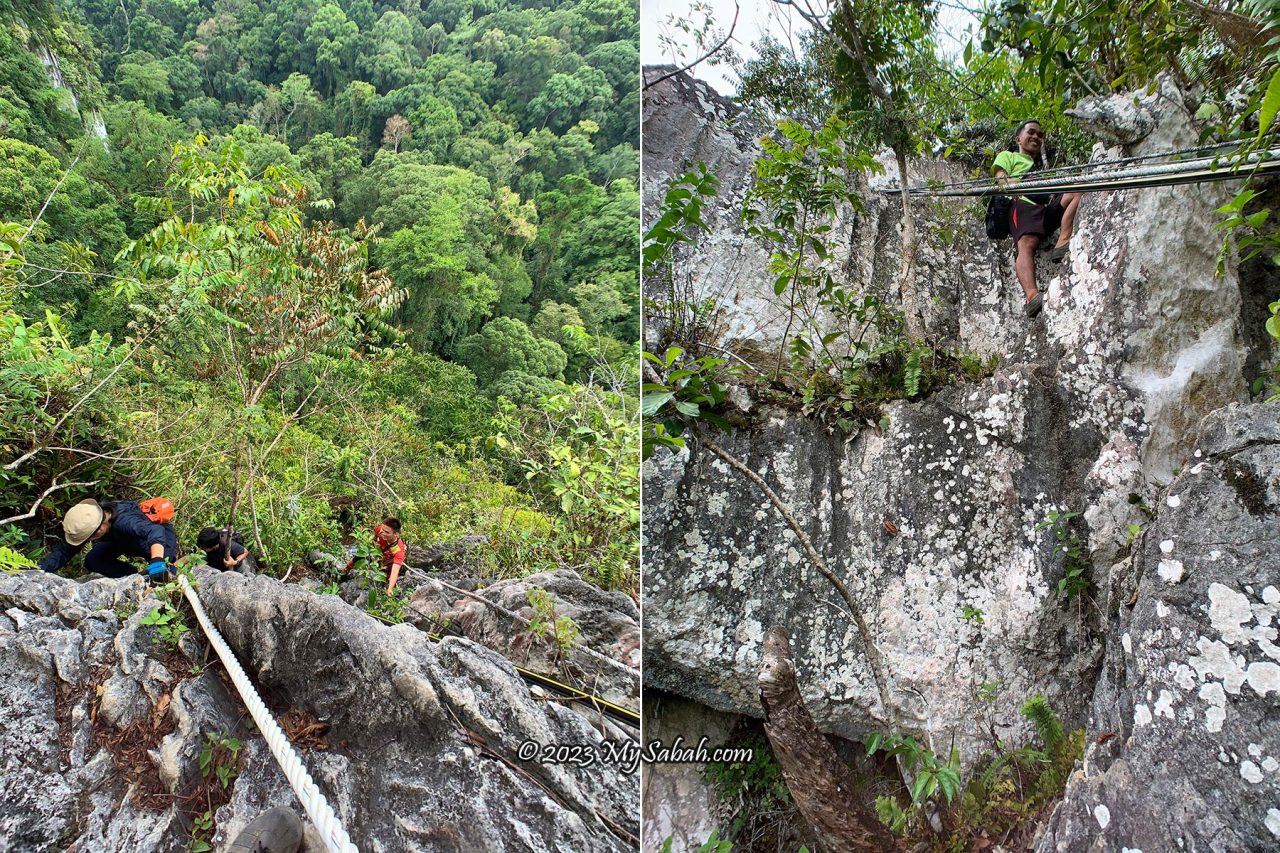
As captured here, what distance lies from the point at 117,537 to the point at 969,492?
2.25m

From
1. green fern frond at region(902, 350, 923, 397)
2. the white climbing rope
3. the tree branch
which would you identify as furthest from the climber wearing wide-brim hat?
green fern frond at region(902, 350, 923, 397)

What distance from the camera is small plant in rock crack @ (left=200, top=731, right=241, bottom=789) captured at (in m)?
1.62

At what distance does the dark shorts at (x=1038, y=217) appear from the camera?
1.85 meters

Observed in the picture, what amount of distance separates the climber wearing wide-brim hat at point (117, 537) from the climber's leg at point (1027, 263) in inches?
95.5

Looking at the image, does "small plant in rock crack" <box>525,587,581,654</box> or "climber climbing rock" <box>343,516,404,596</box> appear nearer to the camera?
"small plant in rock crack" <box>525,587,581,654</box>

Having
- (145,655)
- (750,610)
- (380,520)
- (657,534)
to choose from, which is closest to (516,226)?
(380,520)

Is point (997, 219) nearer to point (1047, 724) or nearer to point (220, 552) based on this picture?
point (1047, 724)

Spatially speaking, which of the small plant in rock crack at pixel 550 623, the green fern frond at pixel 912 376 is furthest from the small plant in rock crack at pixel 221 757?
the green fern frond at pixel 912 376

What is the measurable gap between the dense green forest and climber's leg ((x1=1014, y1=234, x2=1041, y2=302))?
1.07 meters

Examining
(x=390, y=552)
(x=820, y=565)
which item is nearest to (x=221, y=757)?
(x=390, y=552)

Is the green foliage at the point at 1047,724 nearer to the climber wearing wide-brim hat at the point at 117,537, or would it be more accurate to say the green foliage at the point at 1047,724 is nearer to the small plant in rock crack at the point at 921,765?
the small plant in rock crack at the point at 921,765

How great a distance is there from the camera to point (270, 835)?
156 cm

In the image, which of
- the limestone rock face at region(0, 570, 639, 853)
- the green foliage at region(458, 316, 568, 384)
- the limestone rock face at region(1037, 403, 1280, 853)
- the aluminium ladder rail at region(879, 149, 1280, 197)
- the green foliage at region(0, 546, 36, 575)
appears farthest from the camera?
the green foliage at region(458, 316, 568, 384)

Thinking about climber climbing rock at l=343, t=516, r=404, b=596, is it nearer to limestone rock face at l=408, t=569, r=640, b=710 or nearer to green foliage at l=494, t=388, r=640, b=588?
limestone rock face at l=408, t=569, r=640, b=710
